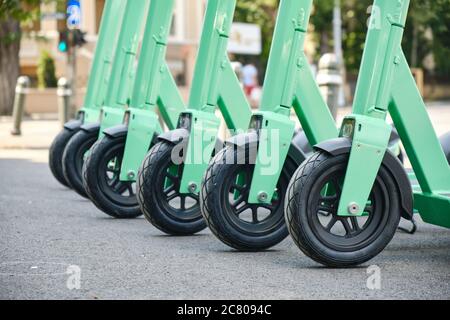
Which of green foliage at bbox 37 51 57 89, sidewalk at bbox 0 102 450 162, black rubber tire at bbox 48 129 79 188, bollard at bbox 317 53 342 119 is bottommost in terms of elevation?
green foliage at bbox 37 51 57 89

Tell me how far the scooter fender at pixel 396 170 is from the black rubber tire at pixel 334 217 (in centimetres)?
3

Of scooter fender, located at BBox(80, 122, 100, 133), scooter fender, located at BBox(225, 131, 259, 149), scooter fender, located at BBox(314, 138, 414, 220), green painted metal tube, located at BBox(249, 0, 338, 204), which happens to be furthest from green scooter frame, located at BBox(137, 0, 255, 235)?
scooter fender, located at BBox(80, 122, 100, 133)

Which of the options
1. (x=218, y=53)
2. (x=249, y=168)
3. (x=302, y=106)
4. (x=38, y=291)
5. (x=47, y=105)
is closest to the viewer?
(x=38, y=291)

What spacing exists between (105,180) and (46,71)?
29.6 meters

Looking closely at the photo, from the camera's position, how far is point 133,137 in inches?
333

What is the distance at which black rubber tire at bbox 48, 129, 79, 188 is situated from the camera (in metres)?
11.2

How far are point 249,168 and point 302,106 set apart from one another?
2.21 feet

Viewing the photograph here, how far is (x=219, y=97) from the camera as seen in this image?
26.5 feet

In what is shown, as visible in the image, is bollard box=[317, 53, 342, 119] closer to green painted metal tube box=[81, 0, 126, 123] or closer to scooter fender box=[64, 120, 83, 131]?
green painted metal tube box=[81, 0, 126, 123]

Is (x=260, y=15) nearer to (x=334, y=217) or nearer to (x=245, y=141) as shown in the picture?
(x=245, y=141)

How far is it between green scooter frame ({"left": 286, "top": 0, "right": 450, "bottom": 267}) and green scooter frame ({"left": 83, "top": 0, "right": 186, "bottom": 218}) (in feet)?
8.46

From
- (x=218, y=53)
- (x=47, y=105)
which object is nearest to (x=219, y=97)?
(x=218, y=53)
